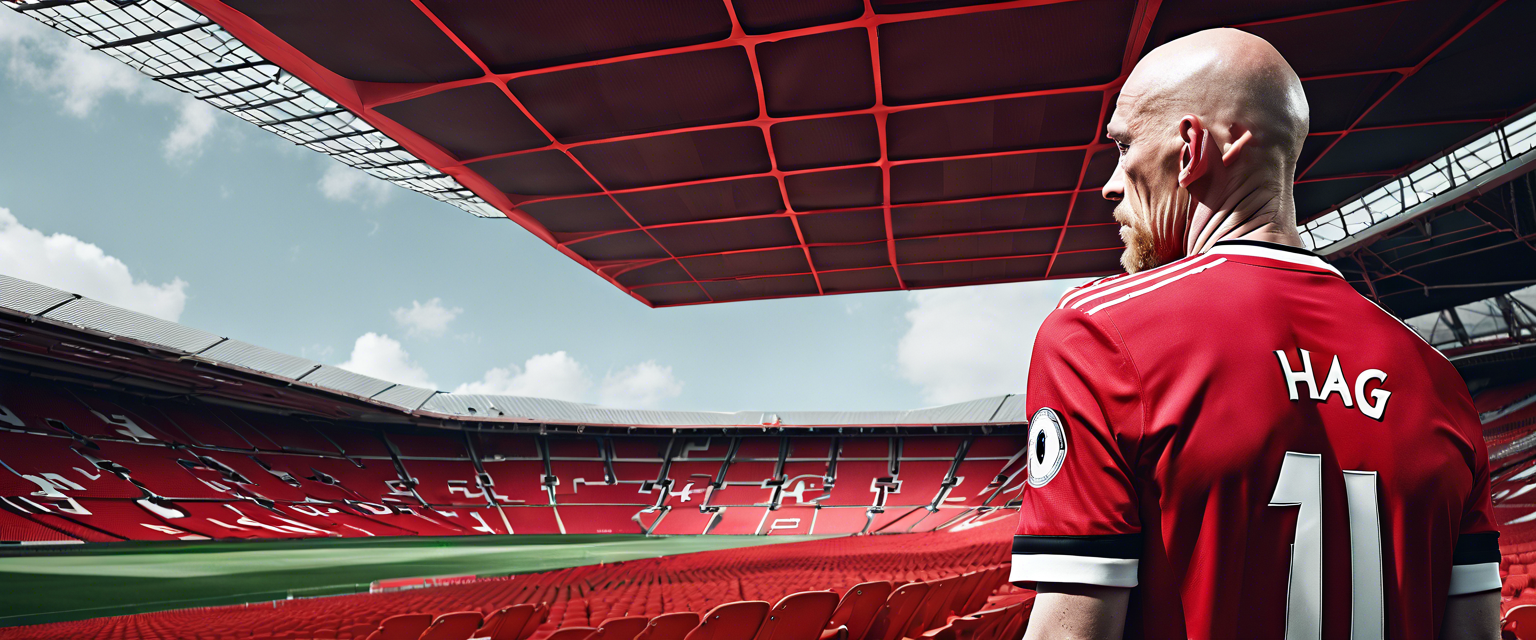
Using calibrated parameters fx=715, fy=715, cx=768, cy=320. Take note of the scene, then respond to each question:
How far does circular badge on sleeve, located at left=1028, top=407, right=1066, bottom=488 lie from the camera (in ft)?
3.17

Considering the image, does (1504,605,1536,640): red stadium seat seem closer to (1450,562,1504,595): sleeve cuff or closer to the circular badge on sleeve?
(1450,562,1504,595): sleeve cuff

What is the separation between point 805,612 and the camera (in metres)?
5.21

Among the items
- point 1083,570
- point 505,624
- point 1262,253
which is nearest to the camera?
point 1083,570

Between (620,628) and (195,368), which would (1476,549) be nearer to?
(620,628)

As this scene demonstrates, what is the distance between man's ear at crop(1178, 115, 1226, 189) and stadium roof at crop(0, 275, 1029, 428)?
29.7m

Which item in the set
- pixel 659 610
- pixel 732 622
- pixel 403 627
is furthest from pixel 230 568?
pixel 732 622

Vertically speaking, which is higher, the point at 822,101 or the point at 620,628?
the point at 822,101

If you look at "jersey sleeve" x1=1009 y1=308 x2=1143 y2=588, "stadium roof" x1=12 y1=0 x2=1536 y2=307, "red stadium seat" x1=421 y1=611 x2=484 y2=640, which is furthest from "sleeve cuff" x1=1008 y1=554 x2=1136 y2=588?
"stadium roof" x1=12 y1=0 x2=1536 y2=307

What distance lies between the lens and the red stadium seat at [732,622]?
4.83 m

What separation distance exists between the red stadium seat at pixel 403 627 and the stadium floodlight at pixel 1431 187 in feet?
57.7

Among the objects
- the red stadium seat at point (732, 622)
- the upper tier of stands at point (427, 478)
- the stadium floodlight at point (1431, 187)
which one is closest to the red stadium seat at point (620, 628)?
the red stadium seat at point (732, 622)

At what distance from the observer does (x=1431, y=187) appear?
1728 cm

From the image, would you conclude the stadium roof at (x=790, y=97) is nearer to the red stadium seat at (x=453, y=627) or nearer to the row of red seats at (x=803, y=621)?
the row of red seats at (x=803, y=621)

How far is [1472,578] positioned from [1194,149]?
2.64 feet
